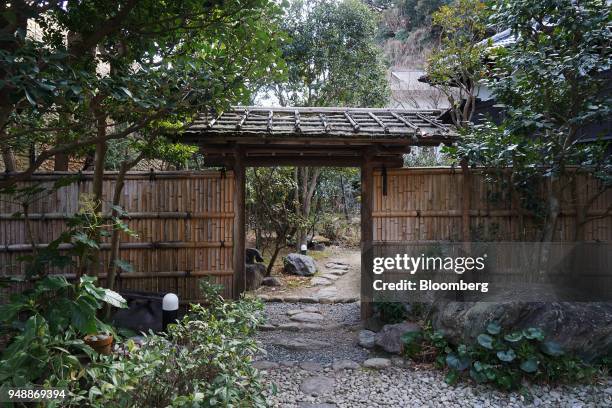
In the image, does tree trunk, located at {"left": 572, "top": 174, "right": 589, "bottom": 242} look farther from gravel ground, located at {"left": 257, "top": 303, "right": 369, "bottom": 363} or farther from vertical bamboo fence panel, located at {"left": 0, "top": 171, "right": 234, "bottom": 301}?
vertical bamboo fence panel, located at {"left": 0, "top": 171, "right": 234, "bottom": 301}

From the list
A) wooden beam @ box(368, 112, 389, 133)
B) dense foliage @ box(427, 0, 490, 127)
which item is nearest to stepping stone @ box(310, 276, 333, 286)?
wooden beam @ box(368, 112, 389, 133)

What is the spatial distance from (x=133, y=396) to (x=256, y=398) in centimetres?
74

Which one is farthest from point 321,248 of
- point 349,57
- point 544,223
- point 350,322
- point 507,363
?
point 507,363

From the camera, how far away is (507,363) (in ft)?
13.6

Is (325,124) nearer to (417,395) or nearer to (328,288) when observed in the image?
(417,395)

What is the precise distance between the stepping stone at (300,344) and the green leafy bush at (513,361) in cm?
162

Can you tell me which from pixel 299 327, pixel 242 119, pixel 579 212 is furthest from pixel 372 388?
pixel 579 212

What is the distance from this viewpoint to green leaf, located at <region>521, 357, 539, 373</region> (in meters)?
4.01

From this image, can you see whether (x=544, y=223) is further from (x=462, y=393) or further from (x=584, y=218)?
(x=462, y=393)

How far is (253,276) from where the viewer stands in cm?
A: 844

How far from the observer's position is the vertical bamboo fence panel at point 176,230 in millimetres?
5953

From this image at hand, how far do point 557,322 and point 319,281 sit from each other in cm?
551

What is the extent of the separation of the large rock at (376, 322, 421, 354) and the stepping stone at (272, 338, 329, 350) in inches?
28.3

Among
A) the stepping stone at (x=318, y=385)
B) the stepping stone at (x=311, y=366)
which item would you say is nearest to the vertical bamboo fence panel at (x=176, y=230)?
the stepping stone at (x=311, y=366)
